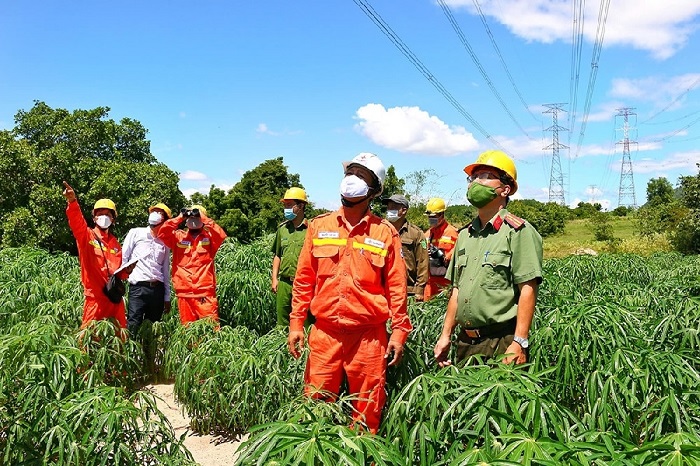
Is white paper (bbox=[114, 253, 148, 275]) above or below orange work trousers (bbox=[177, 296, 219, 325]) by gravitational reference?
above

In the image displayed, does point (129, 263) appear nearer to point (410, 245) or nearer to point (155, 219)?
point (155, 219)

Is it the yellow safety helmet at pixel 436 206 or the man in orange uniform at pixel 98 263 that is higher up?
the yellow safety helmet at pixel 436 206

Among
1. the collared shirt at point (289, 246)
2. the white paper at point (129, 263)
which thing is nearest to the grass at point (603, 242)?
the collared shirt at point (289, 246)

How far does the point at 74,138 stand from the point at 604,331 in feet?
53.8

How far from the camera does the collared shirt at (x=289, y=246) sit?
4.96 m

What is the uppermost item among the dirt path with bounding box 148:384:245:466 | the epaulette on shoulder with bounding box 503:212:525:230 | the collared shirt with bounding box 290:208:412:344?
the epaulette on shoulder with bounding box 503:212:525:230

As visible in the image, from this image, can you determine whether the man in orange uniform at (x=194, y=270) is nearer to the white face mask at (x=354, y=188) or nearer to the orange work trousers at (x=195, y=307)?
the orange work trousers at (x=195, y=307)

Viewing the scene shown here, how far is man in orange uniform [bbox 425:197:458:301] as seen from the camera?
5922 mm

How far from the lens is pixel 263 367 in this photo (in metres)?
3.50

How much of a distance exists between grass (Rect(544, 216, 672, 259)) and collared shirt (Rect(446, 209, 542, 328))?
56.5ft

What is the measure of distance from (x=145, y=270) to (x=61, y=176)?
39.8ft

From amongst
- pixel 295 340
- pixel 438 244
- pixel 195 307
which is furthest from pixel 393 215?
pixel 295 340

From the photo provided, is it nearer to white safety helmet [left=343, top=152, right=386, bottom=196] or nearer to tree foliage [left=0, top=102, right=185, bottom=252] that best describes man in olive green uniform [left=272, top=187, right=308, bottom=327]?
white safety helmet [left=343, top=152, right=386, bottom=196]

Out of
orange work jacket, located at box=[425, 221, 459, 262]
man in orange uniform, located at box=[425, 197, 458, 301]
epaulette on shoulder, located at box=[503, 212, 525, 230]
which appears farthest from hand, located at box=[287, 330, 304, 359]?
orange work jacket, located at box=[425, 221, 459, 262]
